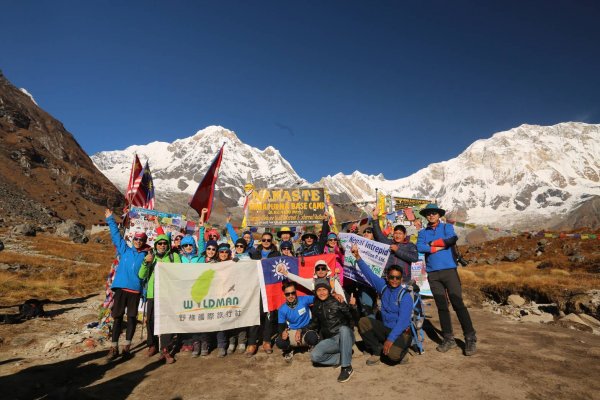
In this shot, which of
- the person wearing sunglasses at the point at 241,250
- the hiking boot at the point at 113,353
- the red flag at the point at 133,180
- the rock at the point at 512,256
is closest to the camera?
the hiking boot at the point at 113,353

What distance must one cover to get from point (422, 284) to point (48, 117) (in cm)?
17678

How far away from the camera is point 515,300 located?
50.7 feet

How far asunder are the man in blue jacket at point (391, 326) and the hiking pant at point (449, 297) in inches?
30.5

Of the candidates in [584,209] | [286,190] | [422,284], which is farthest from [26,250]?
[584,209]

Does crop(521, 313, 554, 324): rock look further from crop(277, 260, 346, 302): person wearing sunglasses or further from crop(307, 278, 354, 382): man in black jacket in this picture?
crop(307, 278, 354, 382): man in black jacket

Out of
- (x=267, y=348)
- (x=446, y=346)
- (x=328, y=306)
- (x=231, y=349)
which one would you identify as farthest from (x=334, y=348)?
(x=231, y=349)

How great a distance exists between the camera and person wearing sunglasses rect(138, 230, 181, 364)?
732cm

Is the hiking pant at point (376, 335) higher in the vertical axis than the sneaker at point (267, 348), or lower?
higher

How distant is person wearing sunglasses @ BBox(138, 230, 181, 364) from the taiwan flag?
6.86 ft

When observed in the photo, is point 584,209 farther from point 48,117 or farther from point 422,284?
point 48,117

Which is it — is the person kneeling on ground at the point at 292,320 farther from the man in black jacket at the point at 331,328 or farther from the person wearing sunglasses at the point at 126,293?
the person wearing sunglasses at the point at 126,293

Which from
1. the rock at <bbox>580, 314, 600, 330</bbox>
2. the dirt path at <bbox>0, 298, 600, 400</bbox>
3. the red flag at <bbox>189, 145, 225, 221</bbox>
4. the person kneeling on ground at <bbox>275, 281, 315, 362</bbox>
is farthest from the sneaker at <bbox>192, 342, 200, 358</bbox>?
the rock at <bbox>580, 314, 600, 330</bbox>

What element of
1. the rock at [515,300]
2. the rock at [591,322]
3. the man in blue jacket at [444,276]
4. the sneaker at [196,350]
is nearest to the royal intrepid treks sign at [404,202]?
the rock at [515,300]

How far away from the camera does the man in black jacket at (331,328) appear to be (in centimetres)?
623
